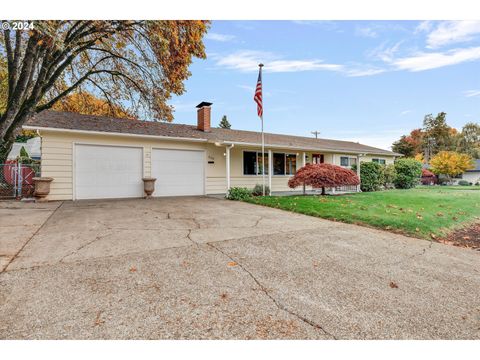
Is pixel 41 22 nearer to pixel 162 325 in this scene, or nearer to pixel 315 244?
pixel 162 325

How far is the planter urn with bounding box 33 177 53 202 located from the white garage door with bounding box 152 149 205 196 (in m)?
3.92

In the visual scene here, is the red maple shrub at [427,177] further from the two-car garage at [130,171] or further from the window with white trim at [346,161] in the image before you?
the two-car garage at [130,171]

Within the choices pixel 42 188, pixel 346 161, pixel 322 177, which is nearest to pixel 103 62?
pixel 42 188

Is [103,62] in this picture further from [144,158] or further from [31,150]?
[31,150]

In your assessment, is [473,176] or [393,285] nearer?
[393,285]

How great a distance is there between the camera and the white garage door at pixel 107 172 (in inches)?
420

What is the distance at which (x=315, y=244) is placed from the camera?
466 cm

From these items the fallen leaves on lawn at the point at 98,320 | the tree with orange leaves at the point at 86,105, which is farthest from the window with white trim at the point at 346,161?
the fallen leaves on lawn at the point at 98,320

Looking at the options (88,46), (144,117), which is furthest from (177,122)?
(88,46)

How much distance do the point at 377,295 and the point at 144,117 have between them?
1338cm

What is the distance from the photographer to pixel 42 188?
9.66m

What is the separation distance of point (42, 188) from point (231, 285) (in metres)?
9.85

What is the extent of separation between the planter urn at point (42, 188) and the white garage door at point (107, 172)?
0.97 metres

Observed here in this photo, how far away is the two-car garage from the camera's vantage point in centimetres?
1073
